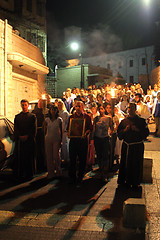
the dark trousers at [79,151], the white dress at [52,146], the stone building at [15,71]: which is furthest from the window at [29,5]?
the dark trousers at [79,151]

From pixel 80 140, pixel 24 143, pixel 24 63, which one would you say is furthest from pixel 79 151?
pixel 24 63

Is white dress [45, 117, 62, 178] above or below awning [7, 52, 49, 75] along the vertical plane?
below

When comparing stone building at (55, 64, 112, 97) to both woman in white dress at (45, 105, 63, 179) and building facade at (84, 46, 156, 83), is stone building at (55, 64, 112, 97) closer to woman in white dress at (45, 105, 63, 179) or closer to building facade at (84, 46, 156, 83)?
building facade at (84, 46, 156, 83)

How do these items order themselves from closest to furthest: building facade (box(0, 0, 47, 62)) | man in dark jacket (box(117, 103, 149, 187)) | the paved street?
the paved street < man in dark jacket (box(117, 103, 149, 187)) < building facade (box(0, 0, 47, 62))

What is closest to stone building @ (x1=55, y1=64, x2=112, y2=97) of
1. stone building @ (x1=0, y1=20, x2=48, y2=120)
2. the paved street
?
stone building @ (x1=0, y1=20, x2=48, y2=120)

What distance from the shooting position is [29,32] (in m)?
32.7

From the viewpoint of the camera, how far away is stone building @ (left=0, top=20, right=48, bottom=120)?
48.4 ft

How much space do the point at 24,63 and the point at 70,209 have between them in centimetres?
1260

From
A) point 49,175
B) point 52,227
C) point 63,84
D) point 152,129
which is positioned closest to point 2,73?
point 152,129

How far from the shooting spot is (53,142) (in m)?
6.82

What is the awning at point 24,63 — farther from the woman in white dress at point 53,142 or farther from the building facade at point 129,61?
the building facade at point 129,61

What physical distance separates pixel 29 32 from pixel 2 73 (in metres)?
19.9

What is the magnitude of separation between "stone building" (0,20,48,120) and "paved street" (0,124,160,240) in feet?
29.7

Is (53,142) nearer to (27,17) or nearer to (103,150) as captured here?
(103,150)
